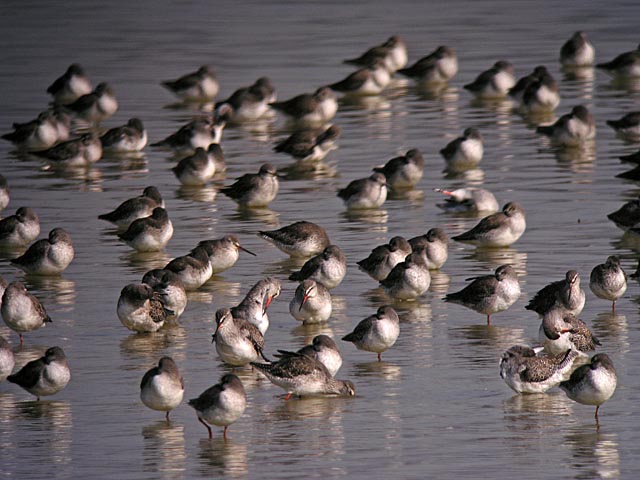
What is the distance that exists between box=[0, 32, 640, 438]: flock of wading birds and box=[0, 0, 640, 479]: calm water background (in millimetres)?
234

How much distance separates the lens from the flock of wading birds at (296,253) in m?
12.5

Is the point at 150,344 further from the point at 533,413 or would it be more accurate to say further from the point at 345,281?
the point at 533,413

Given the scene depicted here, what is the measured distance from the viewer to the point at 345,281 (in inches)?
666

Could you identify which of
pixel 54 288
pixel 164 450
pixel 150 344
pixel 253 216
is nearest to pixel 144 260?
pixel 54 288

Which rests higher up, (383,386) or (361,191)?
(361,191)

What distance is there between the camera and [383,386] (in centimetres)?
1293

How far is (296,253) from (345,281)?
95 centimetres

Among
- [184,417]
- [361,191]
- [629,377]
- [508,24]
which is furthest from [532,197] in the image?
[508,24]

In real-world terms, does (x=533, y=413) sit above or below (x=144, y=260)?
below

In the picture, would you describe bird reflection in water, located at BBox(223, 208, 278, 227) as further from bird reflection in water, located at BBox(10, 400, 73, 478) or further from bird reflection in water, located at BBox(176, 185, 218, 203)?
bird reflection in water, located at BBox(10, 400, 73, 478)

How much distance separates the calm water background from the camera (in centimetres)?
1128

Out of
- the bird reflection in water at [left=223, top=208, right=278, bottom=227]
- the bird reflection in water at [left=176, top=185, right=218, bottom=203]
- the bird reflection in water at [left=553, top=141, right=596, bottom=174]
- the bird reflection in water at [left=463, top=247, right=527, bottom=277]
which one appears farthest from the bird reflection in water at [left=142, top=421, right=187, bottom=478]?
the bird reflection in water at [left=553, top=141, right=596, bottom=174]

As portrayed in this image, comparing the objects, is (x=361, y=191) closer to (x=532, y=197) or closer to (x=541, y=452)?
(x=532, y=197)

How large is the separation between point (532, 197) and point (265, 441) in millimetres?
9732
